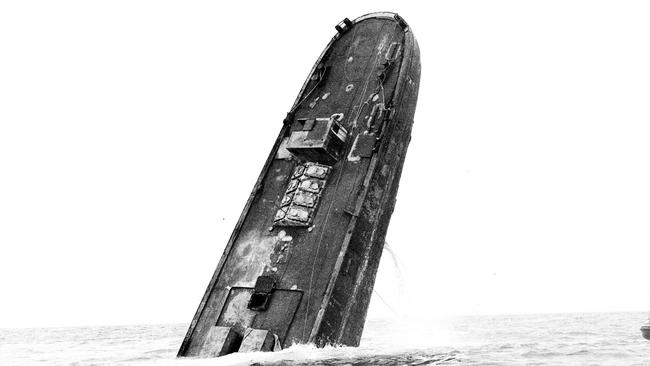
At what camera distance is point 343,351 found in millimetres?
9992

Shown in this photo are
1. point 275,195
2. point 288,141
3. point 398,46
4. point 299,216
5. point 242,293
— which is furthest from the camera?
point 398,46

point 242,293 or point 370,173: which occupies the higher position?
point 370,173

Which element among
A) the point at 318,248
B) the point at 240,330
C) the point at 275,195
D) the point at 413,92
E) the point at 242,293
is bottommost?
the point at 240,330

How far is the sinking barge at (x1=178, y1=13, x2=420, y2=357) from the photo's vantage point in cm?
1002

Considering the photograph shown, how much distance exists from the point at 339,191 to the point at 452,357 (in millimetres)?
4273

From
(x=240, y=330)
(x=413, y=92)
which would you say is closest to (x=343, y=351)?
(x=240, y=330)

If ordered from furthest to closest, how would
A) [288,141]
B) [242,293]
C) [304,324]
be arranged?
[288,141]
[242,293]
[304,324]

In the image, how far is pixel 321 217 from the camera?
37.9 ft

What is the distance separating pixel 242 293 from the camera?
1084cm

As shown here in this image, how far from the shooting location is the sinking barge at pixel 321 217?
10.0m

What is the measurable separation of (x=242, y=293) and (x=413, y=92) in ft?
23.5

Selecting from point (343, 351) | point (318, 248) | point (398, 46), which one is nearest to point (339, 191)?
point (318, 248)

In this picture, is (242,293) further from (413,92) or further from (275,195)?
(413,92)

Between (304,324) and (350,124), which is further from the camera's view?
(350,124)
